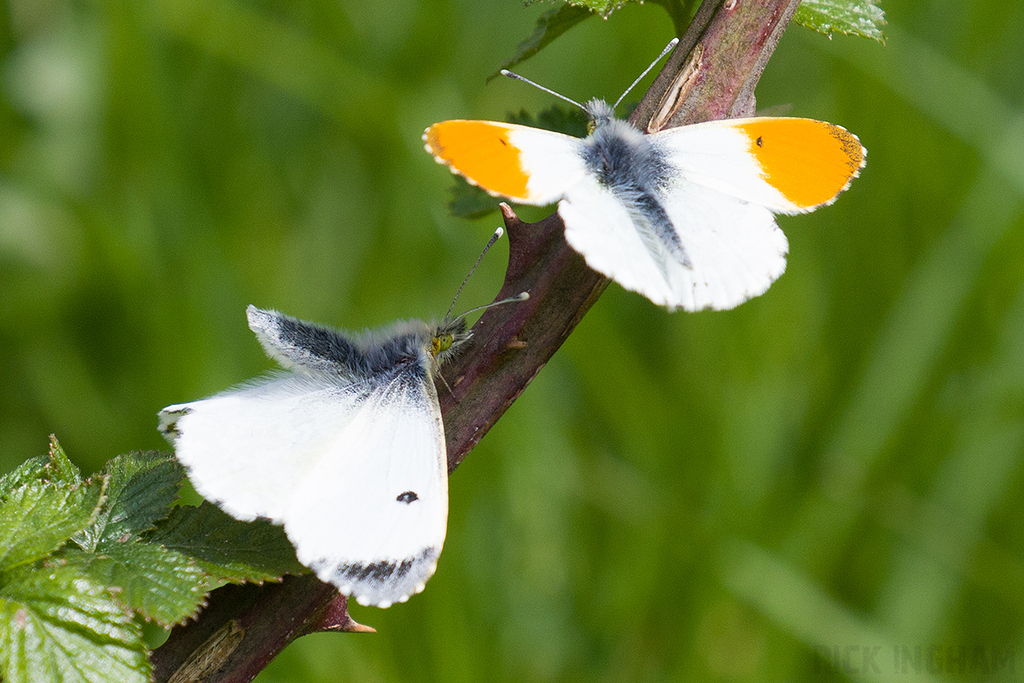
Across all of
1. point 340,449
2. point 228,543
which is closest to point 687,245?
point 340,449

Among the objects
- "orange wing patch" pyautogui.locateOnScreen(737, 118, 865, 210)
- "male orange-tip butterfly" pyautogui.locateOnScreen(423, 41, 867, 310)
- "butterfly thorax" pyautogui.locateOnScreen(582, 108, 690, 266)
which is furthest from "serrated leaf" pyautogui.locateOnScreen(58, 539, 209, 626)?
"orange wing patch" pyautogui.locateOnScreen(737, 118, 865, 210)

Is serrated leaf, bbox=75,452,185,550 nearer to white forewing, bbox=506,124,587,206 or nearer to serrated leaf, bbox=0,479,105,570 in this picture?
serrated leaf, bbox=0,479,105,570

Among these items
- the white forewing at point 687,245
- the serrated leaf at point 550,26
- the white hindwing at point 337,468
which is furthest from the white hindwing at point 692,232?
the white hindwing at point 337,468

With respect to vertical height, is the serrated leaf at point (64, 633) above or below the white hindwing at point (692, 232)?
below

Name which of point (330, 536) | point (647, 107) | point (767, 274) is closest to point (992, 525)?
point (767, 274)

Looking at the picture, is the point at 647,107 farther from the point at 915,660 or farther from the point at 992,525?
the point at 992,525

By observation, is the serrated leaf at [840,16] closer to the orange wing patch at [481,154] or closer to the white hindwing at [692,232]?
the white hindwing at [692,232]
